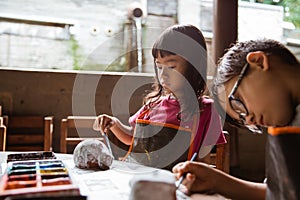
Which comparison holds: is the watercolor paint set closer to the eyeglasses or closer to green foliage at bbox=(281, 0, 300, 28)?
the eyeglasses

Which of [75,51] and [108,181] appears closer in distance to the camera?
[108,181]

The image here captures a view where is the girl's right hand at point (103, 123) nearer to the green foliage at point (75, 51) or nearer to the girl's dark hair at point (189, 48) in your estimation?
the girl's dark hair at point (189, 48)

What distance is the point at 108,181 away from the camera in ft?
3.17

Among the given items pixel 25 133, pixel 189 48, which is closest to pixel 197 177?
pixel 189 48

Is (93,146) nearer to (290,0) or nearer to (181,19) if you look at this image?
(181,19)

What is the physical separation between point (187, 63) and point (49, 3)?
253 centimetres

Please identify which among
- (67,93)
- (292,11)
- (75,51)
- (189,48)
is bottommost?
(67,93)

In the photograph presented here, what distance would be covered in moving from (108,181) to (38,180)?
25 centimetres

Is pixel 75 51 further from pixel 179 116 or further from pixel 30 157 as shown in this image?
pixel 30 157

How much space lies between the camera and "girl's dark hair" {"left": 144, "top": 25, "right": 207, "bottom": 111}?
1.46 m

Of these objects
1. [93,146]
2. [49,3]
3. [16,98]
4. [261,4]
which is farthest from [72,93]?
[261,4]

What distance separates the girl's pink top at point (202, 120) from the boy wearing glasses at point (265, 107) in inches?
18.6

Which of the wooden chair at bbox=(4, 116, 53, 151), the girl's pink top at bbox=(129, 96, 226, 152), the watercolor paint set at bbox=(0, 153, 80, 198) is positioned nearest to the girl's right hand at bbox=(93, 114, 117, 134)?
the girl's pink top at bbox=(129, 96, 226, 152)

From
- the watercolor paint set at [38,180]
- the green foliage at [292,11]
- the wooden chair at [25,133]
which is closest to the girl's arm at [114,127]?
the watercolor paint set at [38,180]
